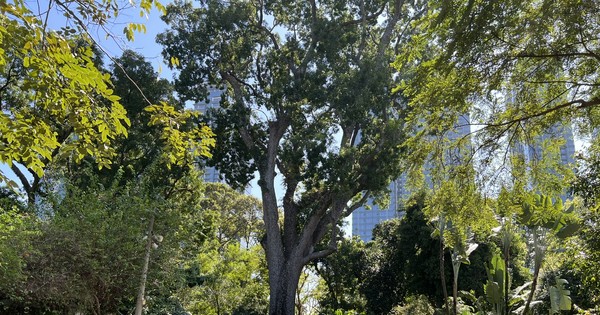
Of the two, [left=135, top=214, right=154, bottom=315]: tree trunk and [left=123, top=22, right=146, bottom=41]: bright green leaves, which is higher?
[left=123, top=22, right=146, bottom=41]: bright green leaves

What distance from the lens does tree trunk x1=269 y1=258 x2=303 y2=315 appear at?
46.3 ft

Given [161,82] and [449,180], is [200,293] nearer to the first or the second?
[161,82]

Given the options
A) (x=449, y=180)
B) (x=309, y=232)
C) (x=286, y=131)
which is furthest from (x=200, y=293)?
(x=449, y=180)

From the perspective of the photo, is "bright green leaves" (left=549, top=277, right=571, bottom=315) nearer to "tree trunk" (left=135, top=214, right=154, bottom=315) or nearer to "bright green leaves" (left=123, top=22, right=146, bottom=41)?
"tree trunk" (left=135, top=214, right=154, bottom=315)

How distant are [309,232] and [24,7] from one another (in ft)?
40.6

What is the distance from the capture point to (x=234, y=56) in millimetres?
15805

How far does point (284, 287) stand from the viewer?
47.1 ft

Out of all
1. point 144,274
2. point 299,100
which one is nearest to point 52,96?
point 144,274

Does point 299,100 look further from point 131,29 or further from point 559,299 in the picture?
point 131,29

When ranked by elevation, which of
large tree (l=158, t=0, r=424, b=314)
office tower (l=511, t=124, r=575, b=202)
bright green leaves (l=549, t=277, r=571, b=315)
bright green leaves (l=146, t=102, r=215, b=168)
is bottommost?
bright green leaves (l=549, t=277, r=571, b=315)

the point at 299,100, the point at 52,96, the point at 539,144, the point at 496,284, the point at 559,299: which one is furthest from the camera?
the point at 299,100

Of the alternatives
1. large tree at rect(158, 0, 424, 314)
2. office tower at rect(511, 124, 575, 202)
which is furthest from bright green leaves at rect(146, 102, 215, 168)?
large tree at rect(158, 0, 424, 314)

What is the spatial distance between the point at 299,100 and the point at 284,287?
5391 mm

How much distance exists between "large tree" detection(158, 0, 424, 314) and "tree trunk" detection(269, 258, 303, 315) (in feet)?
0.09
